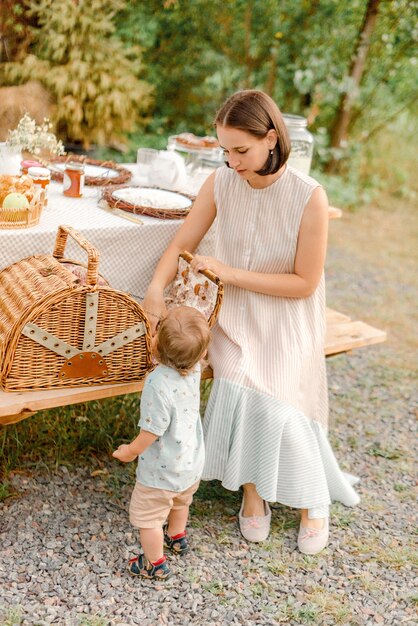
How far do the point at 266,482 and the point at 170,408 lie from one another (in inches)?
22.0

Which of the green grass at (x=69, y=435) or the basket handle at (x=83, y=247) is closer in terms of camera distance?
the basket handle at (x=83, y=247)

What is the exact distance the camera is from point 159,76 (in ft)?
26.6

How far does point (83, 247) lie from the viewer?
2.26 metres

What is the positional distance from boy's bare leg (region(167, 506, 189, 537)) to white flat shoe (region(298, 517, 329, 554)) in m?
0.42

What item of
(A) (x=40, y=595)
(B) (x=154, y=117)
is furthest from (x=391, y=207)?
(A) (x=40, y=595)

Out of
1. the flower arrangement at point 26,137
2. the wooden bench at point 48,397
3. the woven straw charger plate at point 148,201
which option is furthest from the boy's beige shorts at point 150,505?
the flower arrangement at point 26,137

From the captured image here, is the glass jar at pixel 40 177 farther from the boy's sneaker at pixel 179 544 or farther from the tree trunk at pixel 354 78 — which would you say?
the tree trunk at pixel 354 78

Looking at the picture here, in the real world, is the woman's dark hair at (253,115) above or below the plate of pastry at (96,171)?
above

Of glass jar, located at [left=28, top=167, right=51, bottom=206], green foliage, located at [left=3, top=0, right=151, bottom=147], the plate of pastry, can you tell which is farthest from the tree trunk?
glass jar, located at [left=28, top=167, right=51, bottom=206]

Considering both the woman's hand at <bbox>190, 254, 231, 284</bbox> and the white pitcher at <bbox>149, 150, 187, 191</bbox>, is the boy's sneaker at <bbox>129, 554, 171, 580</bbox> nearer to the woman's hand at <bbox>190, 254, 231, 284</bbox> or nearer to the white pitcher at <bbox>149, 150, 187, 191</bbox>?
the woman's hand at <bbox>190, 254, 231, 284</bbox>

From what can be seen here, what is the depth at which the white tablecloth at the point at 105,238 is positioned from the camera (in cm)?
251

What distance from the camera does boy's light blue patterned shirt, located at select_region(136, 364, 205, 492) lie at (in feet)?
7.01

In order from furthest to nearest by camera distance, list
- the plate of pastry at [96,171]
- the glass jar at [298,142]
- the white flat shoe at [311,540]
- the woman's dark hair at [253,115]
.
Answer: the glass jar at [298,142]
the plate of pastry at [96,171]
the white flat shoe at [311,540]
the woman's dark hair at [253,115]

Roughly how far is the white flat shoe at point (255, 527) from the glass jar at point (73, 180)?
1337mm
